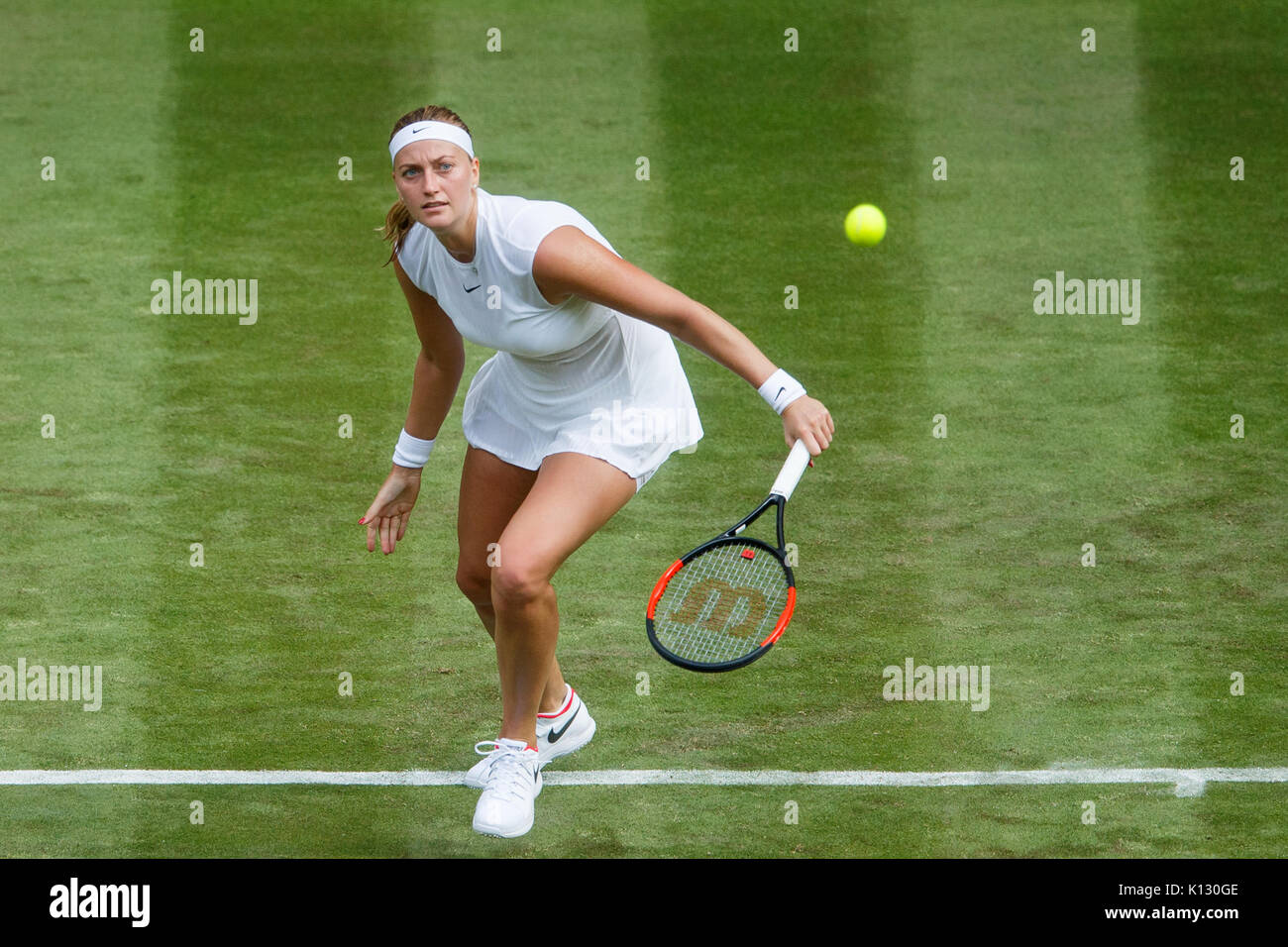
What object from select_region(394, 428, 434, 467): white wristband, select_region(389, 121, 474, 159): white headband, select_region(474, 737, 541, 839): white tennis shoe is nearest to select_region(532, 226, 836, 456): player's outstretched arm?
select_region(389, 121, 474, 159): white headband

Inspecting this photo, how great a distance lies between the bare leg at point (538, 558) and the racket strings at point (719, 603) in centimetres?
34

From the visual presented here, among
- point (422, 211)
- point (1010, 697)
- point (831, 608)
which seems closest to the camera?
point (422, 211)

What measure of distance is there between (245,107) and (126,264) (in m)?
2.42

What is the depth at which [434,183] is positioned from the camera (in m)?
5.12

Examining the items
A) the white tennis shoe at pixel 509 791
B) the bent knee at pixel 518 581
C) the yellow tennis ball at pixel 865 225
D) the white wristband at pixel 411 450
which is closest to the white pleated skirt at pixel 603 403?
the white wristband at pixel 411 450

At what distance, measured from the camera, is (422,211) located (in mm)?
5137

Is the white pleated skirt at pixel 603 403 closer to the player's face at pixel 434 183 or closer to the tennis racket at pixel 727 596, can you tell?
the tennis racket at pixel 727 596

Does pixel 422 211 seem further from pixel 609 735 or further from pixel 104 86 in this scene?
pixel 104 86

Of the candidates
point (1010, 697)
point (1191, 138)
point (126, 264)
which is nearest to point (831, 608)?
point (1010, 697)

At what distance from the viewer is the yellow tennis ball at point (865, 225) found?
10242 mm

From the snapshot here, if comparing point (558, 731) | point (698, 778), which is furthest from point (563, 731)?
point (698, 778)

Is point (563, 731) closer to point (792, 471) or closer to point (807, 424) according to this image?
point (792, 471)

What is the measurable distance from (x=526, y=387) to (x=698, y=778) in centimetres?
150

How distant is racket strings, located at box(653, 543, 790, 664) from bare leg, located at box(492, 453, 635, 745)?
1.10ft
